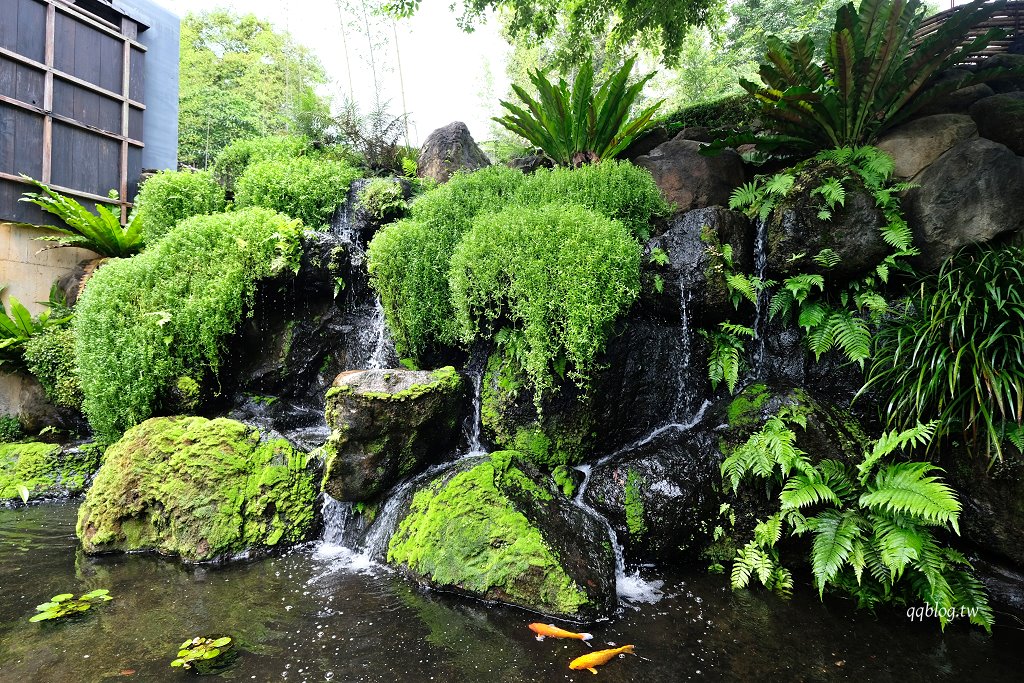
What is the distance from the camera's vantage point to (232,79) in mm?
21250

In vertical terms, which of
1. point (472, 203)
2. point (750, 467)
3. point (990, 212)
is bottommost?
point (750, 467)

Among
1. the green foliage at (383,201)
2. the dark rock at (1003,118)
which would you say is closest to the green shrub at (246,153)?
the green foliage at (383,201)

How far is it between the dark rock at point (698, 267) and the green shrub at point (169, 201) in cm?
666

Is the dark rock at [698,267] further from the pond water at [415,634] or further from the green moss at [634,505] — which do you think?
the pond water at [415,634]

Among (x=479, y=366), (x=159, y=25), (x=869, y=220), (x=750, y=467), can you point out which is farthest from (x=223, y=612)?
(x=159, y=25)

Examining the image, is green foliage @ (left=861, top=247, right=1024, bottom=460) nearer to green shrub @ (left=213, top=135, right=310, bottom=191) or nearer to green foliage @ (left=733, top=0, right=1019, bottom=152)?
green foliage @ (left=733, top=0, right=1019, bottom=152)

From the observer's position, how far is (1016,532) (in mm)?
3494

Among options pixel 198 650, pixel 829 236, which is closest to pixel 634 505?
pixel 198 650

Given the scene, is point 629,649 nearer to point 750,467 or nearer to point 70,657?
point 750,467

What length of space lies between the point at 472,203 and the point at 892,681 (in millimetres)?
5462

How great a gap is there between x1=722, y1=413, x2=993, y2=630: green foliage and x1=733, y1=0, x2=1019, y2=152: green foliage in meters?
3.46

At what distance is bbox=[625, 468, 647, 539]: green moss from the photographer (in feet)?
13.4

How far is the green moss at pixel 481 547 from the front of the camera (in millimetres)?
3352

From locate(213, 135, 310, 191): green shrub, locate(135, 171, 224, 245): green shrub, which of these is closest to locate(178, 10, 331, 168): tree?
locate(213, 135, 310, 191): green shrub
